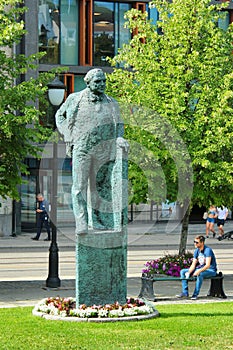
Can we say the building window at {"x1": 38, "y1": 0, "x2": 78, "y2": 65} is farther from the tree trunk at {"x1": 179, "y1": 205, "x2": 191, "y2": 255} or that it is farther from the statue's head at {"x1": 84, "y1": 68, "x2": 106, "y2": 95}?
the statue's head at {"x1": 84, "y1": 68, "x2": 106, "y2": 95}

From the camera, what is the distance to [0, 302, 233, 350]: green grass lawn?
11.6 m

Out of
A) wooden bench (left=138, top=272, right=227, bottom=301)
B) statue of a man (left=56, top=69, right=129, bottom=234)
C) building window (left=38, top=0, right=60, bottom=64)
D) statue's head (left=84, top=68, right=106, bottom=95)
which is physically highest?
building window (left=38, top=0, right=60, bottom=64)

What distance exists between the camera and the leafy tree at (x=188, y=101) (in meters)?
20.9

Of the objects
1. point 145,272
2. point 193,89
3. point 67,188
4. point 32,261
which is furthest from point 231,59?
point 67,188

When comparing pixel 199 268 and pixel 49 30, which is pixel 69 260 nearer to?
pixel 199 268

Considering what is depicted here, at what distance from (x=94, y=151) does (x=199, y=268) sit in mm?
5725

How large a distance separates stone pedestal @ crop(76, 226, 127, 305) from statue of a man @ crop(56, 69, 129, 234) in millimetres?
268

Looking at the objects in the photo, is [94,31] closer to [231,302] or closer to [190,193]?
[190,193]

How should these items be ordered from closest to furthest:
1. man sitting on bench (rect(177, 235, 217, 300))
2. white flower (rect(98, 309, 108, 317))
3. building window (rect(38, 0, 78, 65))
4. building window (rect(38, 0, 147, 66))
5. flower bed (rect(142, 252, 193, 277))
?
white flower (rect(98, 309, 108, 317)), man sitting on bench (rect(177, 235, 217, 300)), flower bed (rect(142, 252, 193, 277)), building window (rect(38, 0, 78, 65)), building window (rect(38, 0, 147, 66))

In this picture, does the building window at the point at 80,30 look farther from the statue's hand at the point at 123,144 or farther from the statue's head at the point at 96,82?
the statue's hand at the point at 123,144

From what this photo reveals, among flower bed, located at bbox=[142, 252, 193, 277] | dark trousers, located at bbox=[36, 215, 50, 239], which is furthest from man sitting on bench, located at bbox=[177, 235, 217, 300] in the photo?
dark trousers, located at bbox=[36, 215, 50, 239]

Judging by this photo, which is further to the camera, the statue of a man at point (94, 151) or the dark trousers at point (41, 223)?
the dark trousers at point (41, 223)

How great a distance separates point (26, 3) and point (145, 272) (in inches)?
958

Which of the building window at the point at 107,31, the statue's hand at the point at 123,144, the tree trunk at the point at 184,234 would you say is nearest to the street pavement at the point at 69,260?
the tree trunk at the point at 184,234
